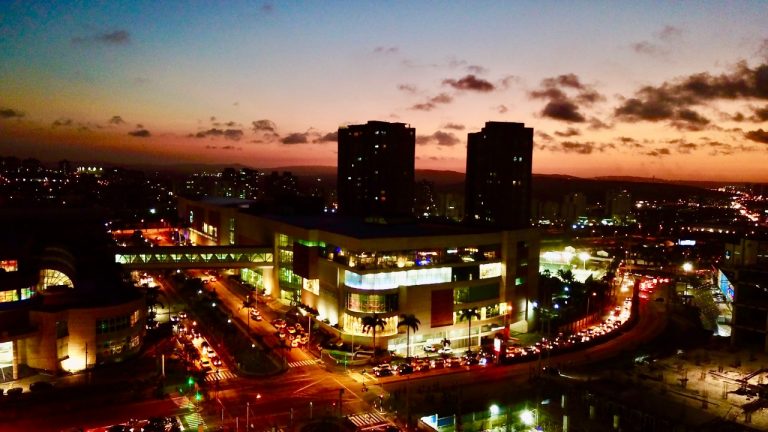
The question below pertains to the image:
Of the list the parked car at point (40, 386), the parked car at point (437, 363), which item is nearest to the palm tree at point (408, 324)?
the parked car at point (437, 363)

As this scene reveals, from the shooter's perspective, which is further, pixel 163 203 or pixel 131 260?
pixel 163 203

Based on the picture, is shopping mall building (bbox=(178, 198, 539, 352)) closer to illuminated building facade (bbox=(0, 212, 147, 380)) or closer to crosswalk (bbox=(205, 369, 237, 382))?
crosswalk (bbox=(205, 369, 237, 382))

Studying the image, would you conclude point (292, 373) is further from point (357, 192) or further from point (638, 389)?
point (357, 192)

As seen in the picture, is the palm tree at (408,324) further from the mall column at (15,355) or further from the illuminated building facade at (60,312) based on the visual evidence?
the mall column at (15,355)

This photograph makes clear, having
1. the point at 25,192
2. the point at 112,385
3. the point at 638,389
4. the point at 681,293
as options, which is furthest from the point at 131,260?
the point at 25,192

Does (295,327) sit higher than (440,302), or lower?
lower

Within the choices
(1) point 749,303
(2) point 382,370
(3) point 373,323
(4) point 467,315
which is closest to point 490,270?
(4) point 467,315
